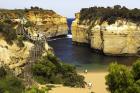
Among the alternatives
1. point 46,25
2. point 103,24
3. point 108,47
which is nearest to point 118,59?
point 108,47

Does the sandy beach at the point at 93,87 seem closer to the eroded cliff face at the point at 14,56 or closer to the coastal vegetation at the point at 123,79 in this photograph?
the eroded cliff face at the point at 14,56

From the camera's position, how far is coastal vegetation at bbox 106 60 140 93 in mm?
27975

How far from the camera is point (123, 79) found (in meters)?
28.8

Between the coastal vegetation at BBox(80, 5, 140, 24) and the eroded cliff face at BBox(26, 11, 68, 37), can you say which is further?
the eroded cliff face at BBox(26, 11, 68, 37)

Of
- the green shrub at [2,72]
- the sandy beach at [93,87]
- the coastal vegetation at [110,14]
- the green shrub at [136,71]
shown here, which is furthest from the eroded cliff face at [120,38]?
the green shrub at [136,71]

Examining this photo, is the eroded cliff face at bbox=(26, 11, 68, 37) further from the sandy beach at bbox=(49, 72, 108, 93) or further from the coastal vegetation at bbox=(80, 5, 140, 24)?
the sandy beach at bbox=(49, 72, 108, 93)

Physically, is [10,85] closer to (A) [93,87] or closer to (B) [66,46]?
(A) [93,87]

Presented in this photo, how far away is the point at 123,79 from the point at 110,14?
166ft

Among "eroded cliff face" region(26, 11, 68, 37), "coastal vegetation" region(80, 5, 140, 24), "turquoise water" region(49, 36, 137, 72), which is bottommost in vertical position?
"turquoise water" region(49, 36, 137, 72)

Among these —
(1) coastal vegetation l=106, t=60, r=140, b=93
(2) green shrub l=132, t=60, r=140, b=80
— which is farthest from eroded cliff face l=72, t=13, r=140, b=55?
(1) coastal vegetation l=106, t=60, r=140, b=93

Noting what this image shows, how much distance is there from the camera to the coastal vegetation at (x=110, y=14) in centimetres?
7521


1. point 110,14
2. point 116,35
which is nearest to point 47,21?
point 110,14

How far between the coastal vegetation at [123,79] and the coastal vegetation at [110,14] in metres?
46.2

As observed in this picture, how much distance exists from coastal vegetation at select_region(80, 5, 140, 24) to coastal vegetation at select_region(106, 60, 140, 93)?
4618 centimetres
